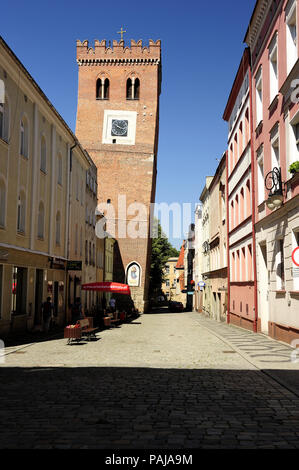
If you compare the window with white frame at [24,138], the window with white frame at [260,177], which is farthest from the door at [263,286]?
the window with white frame at [24,138]

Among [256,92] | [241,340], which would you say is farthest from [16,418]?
[256,92]

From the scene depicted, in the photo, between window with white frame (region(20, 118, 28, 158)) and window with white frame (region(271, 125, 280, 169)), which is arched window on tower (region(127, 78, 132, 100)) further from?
window with white frame (region(271, 125, 280, 169))

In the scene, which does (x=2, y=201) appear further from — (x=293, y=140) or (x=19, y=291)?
(x=293, y=140)

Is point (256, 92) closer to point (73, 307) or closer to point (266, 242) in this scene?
point (266, 242)

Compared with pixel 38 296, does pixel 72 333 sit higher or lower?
lower

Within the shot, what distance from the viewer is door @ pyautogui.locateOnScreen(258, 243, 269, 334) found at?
805 inches

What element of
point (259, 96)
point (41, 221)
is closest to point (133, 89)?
point (41, 221)

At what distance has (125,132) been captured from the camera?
2207 inches

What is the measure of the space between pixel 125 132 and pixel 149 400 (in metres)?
50.5

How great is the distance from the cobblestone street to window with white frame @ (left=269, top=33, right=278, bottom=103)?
30.3ft

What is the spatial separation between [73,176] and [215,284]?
Result: 49.5 ft

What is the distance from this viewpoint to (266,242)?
19.1m

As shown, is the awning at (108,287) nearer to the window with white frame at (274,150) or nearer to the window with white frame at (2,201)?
the window with white frame at (2,201)

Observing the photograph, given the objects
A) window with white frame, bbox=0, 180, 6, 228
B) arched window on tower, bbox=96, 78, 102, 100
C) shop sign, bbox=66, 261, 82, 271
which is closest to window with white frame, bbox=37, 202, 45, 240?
shop sign, bbox=66, 261, 82, 271
